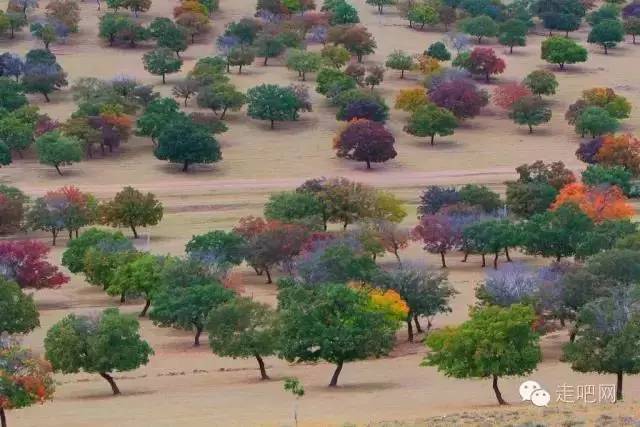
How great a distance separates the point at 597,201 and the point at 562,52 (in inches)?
1875

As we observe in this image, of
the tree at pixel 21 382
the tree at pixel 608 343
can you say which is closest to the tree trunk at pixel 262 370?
the tree at pixel 21 382

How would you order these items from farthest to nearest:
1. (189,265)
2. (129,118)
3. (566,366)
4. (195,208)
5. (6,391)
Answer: (129,118) < (195,208) < (189,265) < (566,366) < (6,391)

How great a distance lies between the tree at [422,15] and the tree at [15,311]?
284 feet

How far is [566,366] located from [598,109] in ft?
202

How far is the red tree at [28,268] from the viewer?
78812mm

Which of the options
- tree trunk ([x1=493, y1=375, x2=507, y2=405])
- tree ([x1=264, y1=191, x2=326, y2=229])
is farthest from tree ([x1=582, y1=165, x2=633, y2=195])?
tree trunk ([x1=493, y1=375, x2=507, y2=405])

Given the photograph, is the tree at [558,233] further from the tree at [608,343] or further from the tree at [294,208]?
the tree at [608,343]

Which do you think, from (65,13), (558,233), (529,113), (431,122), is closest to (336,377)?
(558,233)

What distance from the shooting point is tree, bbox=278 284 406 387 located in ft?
201

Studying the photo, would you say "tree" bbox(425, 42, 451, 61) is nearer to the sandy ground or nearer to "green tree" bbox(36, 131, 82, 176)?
the sandy ground

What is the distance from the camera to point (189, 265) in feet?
246

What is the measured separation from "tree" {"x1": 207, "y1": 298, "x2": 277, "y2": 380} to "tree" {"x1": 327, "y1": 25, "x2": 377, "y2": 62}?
76307 mm

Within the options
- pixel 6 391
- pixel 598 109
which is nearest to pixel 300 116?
pixel 598 109

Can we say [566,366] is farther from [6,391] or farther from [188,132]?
[188,132]
